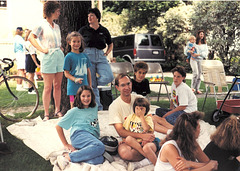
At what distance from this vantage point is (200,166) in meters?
3.23

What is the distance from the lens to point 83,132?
13.3 feet

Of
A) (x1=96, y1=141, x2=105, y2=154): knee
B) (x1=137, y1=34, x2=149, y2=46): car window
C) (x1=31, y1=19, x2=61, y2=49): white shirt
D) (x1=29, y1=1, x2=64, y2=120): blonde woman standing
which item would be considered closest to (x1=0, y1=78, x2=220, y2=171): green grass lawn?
(x1=96, y1=141, x2=105, y2=154): knee

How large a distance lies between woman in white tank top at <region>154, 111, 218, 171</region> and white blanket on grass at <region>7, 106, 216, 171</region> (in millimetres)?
720

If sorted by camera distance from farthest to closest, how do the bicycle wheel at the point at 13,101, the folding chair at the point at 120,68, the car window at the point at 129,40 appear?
the car window at the point at 129,40 → the folding chair at the point at 120,68 → the bicycle wheel at the point at 13,101

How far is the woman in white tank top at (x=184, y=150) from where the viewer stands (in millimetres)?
3080

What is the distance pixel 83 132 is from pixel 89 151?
0.28m

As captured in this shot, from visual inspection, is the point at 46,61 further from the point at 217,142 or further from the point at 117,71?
the point at 217,142

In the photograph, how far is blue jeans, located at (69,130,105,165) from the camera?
3881 mm

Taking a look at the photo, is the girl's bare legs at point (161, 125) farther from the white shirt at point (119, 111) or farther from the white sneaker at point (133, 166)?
the white sneaker at point (133, 166)

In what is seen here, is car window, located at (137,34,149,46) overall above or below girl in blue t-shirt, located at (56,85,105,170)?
above

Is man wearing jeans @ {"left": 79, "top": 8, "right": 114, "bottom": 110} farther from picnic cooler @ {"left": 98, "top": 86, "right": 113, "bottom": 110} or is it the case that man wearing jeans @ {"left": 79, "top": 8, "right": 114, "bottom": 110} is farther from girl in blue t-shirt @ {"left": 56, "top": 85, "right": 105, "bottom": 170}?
girl in blue t-shirt @ {"left": 56, "top": 85, "right": 105, "bottom": 170}

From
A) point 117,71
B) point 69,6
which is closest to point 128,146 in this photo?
point 69,6

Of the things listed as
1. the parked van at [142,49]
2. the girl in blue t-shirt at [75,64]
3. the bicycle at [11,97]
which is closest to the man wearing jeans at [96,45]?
the girl in blue t-shirt at [75,64]

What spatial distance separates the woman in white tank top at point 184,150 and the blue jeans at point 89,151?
86 centimetres
